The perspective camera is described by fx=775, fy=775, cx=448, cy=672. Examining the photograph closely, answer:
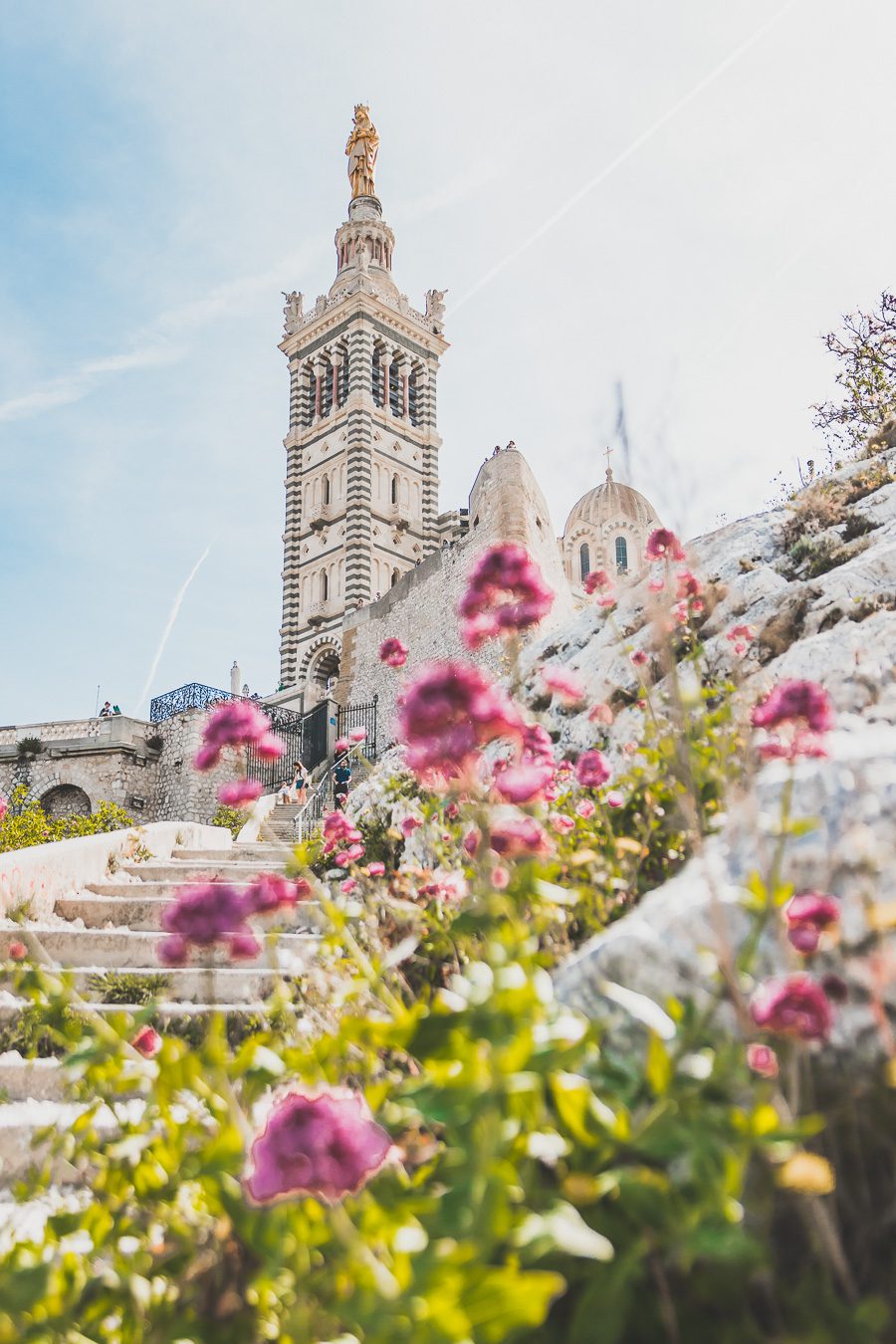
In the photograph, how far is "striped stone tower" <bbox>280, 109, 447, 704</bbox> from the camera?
3116 centimetres

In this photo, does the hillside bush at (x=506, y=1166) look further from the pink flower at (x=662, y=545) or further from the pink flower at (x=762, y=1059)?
the pink flower at (x=662, y=545)

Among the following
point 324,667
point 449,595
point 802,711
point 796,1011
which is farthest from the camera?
point 324,667

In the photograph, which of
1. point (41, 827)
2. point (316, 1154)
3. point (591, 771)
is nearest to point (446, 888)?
point (591, 771)

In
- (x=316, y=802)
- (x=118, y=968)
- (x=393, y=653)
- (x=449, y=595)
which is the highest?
(x=449, y=595)

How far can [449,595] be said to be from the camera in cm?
1888

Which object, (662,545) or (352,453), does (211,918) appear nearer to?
(662,545)

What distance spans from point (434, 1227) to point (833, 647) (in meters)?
4.13

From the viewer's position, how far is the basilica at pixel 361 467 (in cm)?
3116

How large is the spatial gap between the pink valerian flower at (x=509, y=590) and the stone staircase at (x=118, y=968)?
1.12 metres

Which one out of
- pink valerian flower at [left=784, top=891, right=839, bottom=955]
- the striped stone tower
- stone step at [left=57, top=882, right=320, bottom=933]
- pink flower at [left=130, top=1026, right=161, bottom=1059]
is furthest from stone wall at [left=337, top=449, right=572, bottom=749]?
pink valerian flower at [left=784, top=891, right=839, bottom=955]

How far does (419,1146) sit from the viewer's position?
161cm

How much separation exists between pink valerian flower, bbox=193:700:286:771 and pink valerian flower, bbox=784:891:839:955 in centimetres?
121

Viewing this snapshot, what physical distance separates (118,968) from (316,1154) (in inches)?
141

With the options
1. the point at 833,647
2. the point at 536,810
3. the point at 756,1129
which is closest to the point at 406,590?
the point at 833,647
